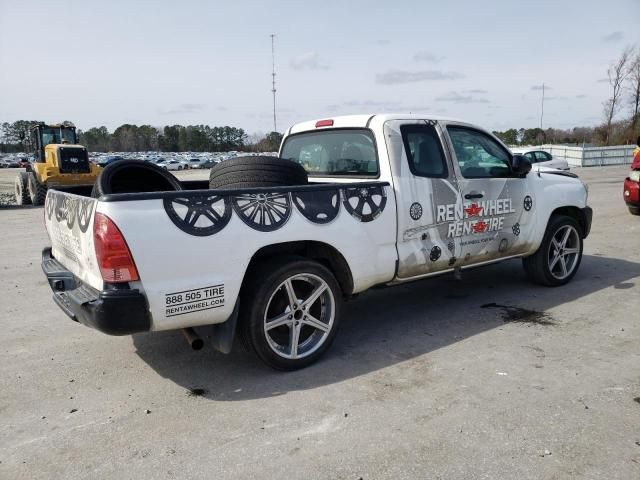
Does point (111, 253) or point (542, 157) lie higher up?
point (542, 157)

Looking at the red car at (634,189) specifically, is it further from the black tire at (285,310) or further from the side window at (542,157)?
the side window at (542,157)

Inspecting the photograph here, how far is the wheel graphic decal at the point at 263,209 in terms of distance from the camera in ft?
11.4

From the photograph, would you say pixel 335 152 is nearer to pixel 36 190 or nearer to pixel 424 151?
pixel 424 151

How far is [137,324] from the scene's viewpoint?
322cm

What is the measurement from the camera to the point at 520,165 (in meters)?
5.24

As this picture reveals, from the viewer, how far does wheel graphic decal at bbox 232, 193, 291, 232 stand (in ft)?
11.4

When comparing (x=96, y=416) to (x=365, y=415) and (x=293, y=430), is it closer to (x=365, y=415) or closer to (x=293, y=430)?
(x=293, y=430)

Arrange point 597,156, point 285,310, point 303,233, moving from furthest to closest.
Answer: point 597,156, point 285,310, point 303,233

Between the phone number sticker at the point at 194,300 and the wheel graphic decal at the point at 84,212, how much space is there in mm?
686

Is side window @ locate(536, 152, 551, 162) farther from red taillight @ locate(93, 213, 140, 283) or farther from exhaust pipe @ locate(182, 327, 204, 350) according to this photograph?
red taillight @ locate(93, 213, 140, 283)

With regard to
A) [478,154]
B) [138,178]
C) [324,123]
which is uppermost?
[324,123]

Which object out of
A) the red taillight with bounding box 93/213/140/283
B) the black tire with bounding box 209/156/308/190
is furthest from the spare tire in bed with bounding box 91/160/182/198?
the red taillight with bounding box 93/213/140/283

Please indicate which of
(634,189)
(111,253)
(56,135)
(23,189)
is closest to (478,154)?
(111,253)

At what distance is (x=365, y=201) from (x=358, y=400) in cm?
152
